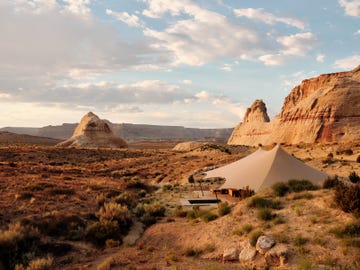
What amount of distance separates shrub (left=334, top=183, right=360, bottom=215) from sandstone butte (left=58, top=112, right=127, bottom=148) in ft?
260

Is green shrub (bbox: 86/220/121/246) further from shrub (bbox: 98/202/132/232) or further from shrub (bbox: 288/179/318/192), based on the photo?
shrub (bbox: 288/179/318/192)

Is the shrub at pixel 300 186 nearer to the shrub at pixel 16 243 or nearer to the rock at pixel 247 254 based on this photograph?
the rock at pixel 247 254

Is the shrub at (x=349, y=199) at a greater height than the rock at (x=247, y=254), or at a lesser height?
greater

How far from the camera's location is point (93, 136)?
300ft

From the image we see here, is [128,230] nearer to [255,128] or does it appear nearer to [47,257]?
[47,257]

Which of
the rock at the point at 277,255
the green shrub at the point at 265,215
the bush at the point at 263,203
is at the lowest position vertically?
the rock at the point at 277,255

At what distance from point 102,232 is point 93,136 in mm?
80904

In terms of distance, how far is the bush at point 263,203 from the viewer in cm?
1342

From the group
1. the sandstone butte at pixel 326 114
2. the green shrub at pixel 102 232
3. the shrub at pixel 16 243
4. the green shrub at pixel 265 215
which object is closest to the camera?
the shrub at pixel 16 243

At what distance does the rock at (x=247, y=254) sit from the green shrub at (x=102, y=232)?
16.3ft

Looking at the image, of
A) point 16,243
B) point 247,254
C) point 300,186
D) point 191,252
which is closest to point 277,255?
point 247,254

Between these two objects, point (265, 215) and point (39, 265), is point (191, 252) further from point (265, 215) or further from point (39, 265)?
point (39, 265)

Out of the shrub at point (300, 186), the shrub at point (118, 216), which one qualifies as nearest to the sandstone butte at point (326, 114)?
the shrub at point (300, 186)

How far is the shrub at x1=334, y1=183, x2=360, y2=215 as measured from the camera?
11084 mm
